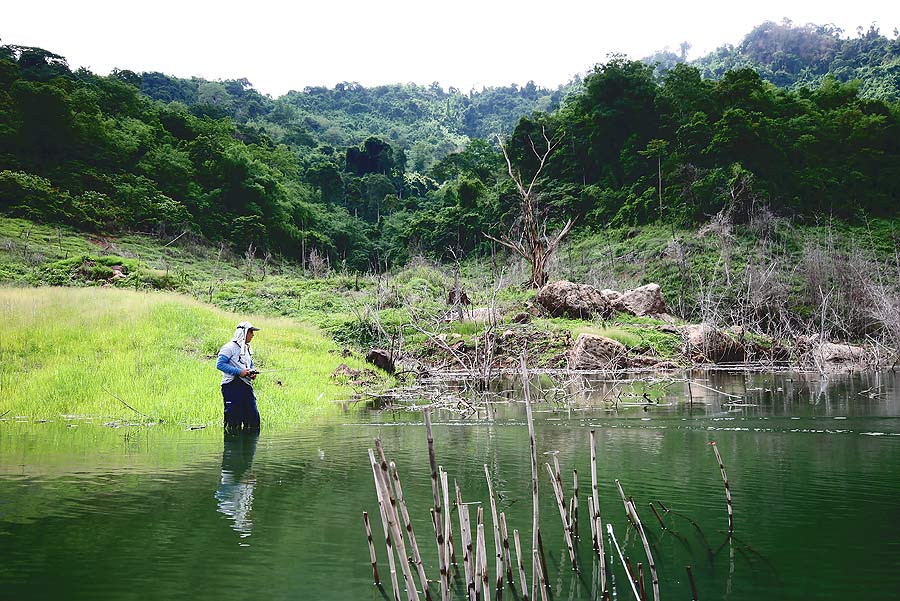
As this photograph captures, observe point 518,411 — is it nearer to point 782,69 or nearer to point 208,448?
point 208,448

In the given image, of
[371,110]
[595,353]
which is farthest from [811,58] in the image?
[595,353]

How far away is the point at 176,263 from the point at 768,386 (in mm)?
30004

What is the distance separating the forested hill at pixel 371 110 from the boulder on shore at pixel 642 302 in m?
46.9

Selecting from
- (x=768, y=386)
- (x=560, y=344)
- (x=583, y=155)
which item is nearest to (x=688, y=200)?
(x=583, y=155)

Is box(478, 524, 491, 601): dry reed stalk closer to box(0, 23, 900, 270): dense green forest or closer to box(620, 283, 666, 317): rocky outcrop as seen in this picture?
box(620, 283, 666, 317): rocky outcrop

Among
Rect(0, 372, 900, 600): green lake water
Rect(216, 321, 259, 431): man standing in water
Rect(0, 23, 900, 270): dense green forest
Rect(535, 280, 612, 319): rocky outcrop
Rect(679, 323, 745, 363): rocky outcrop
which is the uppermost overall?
Rect(0, 23, 900, 270): dense green forest

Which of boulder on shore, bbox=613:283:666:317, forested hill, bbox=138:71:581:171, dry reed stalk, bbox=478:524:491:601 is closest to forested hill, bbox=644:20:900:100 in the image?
forested hill, bbox=138:71:581:171

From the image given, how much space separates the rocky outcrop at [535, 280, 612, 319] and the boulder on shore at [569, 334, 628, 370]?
157 inches

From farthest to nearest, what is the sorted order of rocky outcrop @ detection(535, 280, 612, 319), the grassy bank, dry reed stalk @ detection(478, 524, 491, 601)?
1. rocky outcrop @ detection(535, 280, 612, 319)
2. the grassy bank
3. dry reed stalk @ detection(478, 524, 491, 601)

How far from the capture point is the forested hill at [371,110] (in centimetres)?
7812

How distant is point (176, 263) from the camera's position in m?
37.5

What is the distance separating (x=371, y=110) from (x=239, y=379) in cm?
9450

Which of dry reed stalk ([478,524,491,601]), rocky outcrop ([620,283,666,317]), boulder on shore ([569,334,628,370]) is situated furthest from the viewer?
rocky outcrop ([620,283,666,317])

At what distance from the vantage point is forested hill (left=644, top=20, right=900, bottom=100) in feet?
174
